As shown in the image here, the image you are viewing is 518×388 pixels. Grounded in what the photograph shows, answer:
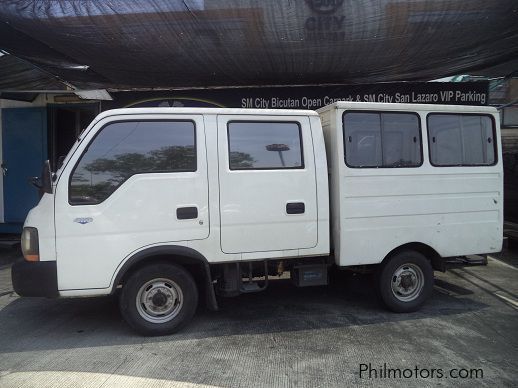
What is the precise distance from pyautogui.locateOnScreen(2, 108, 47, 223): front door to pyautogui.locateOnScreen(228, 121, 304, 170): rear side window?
6037mm

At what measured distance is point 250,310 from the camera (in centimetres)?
550

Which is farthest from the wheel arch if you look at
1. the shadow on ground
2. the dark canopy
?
the dark canopy

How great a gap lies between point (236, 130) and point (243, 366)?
7.34 ft

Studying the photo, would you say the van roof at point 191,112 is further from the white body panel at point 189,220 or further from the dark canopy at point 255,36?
the dark canopy at point 255,36

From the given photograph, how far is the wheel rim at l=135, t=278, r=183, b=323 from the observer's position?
15.1ft

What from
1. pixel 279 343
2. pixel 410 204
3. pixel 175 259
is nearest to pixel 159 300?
pixel 175 259

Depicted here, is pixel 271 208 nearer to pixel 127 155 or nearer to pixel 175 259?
pixel 175 259

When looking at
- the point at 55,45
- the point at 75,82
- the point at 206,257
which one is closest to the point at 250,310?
the point at 206,257

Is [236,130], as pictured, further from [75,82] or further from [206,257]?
[75,82]

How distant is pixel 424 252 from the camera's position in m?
5.49

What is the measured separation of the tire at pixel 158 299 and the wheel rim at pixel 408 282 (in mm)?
2268

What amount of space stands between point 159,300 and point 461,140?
12.3 ft

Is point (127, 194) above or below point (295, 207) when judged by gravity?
above

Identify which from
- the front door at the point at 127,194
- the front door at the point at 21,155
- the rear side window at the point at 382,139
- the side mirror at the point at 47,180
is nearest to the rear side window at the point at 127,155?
the front door at the point at 127,194
